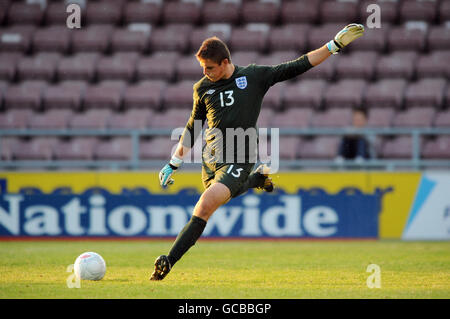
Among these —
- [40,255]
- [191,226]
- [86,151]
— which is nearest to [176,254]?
[191,226]

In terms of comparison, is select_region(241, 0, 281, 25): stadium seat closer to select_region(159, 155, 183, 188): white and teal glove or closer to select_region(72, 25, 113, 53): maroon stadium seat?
select_region(72, 25, 113, 53): maroon stadium seat

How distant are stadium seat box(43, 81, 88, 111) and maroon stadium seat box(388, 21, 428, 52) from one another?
641 cm

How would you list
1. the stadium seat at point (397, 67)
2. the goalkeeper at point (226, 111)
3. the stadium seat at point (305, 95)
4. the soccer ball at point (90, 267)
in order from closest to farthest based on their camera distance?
the goalkeeper at point (226, 111), the soccer ball at point (90, 267), the stadium seat at point (305, 95), the stadium seat at point (397, 67)

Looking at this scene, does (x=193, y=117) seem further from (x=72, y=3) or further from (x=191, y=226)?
(x=72, y=3)

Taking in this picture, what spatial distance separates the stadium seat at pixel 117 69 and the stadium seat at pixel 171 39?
0.70m

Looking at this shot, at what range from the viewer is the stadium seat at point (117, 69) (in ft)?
52.6

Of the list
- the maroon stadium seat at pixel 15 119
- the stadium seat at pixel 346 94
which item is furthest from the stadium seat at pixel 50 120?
the stadium seat at pixel 346 94

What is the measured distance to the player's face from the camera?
21.8 ft

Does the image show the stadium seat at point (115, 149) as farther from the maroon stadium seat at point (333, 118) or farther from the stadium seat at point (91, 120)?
the maroon stadium seat at point (333, 118)

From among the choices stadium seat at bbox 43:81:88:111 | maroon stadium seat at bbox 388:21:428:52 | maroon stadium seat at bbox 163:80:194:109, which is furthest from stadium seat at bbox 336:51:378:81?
stadium seat at bbox 43:81:88:111

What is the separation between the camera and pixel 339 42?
6.60 m

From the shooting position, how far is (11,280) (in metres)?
6.85

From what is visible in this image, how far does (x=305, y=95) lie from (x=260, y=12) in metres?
2.92
